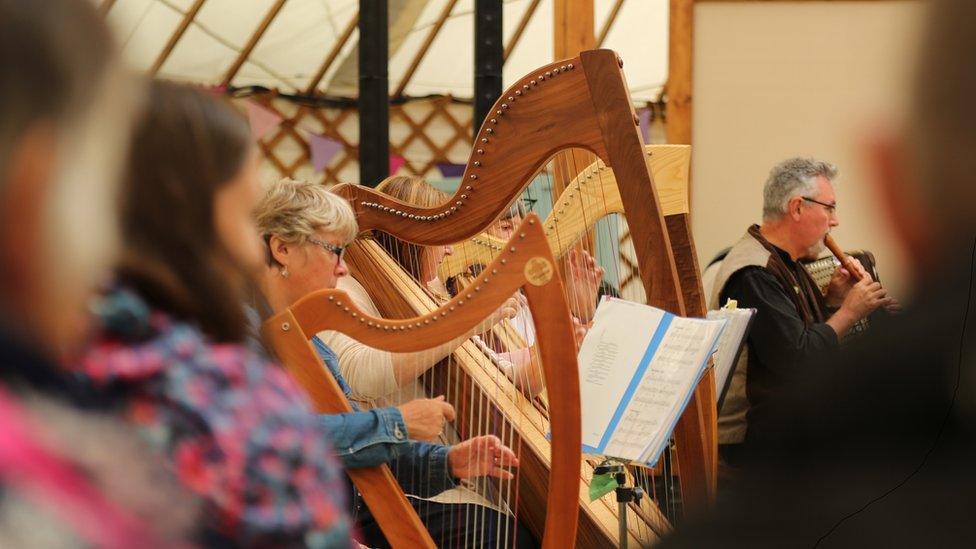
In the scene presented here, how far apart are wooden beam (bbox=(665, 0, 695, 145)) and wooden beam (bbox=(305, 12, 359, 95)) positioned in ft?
11.6

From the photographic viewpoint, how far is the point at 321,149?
24.1ft

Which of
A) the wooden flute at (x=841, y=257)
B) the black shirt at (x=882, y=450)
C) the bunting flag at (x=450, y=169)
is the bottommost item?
the black shirt at (x=882, y=450)

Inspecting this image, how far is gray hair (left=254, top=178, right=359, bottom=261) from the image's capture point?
2.00 meters

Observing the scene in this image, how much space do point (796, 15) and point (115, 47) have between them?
430cm

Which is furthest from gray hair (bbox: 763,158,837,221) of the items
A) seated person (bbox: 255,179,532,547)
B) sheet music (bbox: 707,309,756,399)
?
seated person (bbox: 255,179,532,547)

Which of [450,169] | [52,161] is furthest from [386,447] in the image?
[450,169]

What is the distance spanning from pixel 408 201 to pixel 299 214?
633 millimetres

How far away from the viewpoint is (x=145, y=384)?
2.06 ft

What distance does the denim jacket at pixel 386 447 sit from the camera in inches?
64.4

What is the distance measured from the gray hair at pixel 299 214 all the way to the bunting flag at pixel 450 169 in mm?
→ 5122

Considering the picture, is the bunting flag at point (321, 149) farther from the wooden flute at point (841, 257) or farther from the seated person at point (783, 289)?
the wooden flute at point (841, 257)

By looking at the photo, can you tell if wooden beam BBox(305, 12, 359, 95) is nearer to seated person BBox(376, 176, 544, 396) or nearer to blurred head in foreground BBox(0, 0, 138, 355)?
seated person BBox(376, 176, 544, 396)

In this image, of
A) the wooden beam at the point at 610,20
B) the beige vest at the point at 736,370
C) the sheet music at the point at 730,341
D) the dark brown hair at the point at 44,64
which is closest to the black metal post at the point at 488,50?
the beige vest at the point at 736,370

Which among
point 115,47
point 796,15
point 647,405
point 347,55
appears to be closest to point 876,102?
point 115,47
